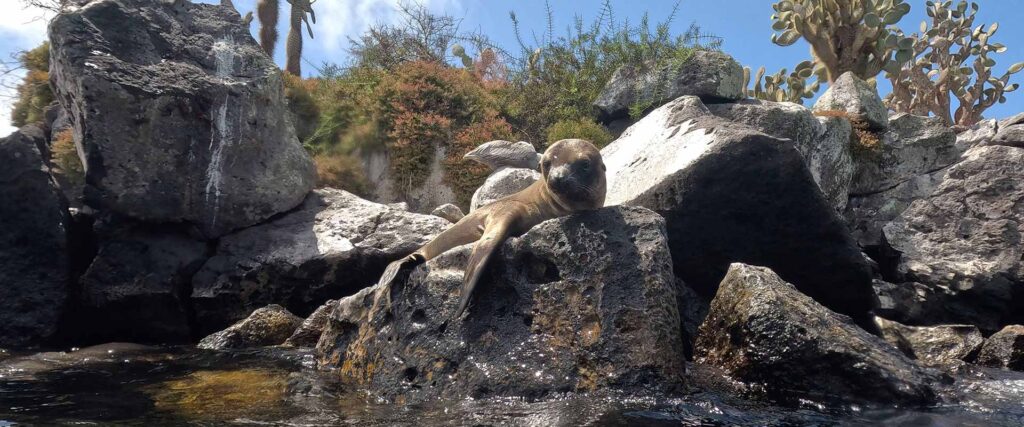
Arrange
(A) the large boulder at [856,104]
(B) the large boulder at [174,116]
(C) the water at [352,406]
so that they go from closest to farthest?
(C) the water at [352,406]
(B) the large boulder at [174,116]
(A) the large boulder at [856,104]

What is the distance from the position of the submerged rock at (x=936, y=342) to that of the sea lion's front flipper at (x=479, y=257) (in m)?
3.76

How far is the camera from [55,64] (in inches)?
344

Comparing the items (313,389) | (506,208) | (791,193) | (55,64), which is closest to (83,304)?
(55,64)

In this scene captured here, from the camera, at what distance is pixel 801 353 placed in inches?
183

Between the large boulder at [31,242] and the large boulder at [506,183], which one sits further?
the large boulder at [506,183]

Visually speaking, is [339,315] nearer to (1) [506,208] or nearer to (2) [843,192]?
(1) [506,208]

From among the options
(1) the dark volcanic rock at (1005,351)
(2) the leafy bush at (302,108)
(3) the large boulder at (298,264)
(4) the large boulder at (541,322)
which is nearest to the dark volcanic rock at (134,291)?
(3) the large boulder at (298,264)

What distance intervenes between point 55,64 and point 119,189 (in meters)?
1.99

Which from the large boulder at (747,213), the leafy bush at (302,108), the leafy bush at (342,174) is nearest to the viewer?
the large boulder at (747,213)

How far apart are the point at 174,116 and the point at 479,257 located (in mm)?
5274

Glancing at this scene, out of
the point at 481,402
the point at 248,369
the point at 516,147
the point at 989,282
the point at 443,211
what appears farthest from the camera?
the point at 516,147

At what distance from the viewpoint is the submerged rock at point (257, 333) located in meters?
7.11

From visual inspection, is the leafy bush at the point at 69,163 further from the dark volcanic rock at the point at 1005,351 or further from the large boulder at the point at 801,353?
the dark volcanic rock at the point at 1005,351

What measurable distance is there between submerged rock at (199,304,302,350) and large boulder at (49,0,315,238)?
5.87 ft
